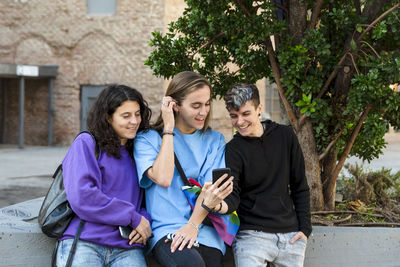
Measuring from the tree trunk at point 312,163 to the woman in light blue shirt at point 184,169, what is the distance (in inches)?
49.3

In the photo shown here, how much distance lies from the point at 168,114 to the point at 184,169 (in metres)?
0.33

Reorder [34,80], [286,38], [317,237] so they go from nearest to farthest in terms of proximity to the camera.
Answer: [317,237]
[286,38]
[34,80]

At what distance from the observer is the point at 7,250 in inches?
133

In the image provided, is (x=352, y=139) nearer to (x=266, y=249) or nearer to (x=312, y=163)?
(x=312, y=163)

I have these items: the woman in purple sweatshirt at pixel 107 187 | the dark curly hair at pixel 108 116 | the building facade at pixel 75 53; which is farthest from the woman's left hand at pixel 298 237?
the building facade at pixel 75 53

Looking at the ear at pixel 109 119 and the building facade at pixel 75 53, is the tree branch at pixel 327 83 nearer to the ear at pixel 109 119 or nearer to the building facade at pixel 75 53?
the ear at pixel 109 119

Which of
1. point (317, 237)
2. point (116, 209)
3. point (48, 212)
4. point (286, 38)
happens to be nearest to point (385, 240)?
point (317, 237)

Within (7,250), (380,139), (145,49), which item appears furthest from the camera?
(145,49)

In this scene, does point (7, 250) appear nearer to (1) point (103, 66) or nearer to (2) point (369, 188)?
(2) point (369, 188)

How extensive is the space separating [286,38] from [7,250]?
248cm

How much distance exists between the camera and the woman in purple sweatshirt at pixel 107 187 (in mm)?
2887

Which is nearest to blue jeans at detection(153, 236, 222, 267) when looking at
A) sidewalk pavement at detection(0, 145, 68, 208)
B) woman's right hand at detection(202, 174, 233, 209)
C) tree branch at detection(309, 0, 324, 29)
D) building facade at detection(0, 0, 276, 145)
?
woman's right hand at detection(202, 174, 233, 209)

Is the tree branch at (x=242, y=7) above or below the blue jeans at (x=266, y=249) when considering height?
above

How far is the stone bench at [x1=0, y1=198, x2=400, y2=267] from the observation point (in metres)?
3.36
